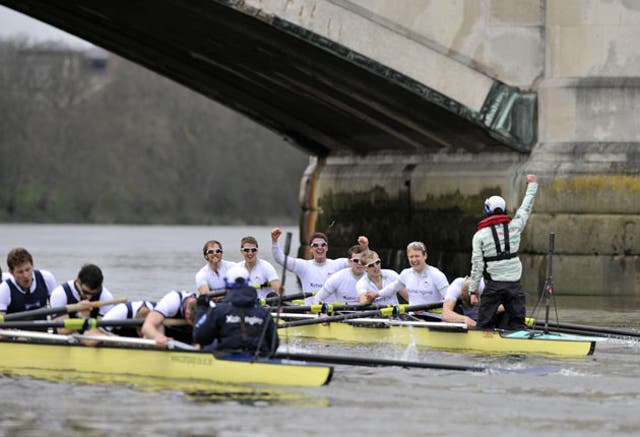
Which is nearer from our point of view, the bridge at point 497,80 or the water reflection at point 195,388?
the water reflection at point 195,388

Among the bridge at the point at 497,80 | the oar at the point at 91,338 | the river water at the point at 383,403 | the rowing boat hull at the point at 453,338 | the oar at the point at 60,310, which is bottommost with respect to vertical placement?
the river water at the point at 383,403

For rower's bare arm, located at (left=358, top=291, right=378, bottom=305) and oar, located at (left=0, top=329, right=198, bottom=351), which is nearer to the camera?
oar, located at (left=0, top=329, right=198, bottom=351)

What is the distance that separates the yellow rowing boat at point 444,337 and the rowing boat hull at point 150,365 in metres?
2.73

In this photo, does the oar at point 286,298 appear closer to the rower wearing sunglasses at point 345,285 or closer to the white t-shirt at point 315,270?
the white t-shirt at point 315,270

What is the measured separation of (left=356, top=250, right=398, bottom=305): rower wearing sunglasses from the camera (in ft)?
56.1

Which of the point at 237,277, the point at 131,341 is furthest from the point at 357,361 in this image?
the point at 131,341

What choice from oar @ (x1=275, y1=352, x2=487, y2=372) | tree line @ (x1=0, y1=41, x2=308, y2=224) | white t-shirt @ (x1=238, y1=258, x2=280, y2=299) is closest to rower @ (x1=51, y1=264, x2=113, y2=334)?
oar @ (x1=275, y1=352, x2=487, y2=372)

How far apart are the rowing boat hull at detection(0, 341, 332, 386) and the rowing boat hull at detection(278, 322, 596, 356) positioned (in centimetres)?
273

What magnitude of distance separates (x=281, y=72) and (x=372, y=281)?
8074 millimetres

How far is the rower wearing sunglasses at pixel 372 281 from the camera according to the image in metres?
17.1

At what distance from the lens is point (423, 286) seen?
17.1 metres

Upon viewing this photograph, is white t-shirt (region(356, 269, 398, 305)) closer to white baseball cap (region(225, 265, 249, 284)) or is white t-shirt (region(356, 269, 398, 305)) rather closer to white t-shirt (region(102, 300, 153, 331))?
white t-shirt (region(102, 300, 153, 331))

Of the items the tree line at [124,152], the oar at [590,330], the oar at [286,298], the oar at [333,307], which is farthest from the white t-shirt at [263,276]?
the tree line at [124,152]

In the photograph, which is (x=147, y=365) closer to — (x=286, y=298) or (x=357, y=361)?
(x=357, y=361)
